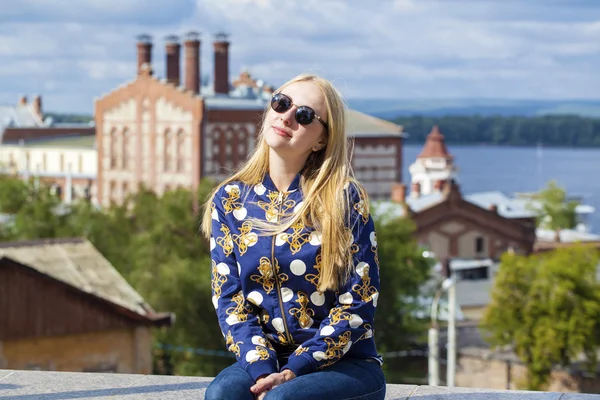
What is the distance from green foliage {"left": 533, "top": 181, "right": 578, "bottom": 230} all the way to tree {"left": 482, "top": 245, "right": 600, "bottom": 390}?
53.8 metres

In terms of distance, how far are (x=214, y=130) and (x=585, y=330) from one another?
1531 inches

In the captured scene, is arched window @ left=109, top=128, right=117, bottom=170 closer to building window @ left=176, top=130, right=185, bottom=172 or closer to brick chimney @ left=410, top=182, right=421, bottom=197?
building window @ left=176, top=130, right=185, bottom=172

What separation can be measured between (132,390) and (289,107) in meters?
2.13

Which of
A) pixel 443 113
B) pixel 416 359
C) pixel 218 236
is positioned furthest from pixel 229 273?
pixel 443 113

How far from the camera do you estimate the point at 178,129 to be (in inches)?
3132

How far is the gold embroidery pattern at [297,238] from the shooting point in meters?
6.17

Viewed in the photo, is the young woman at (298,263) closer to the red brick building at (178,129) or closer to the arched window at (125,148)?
the red brick building at (178,129)

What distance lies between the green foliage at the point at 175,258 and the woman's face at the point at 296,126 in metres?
36.3

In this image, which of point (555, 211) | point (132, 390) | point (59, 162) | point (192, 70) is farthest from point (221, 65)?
point (132, 390)

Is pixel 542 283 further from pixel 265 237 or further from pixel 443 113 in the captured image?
pixel 443 113

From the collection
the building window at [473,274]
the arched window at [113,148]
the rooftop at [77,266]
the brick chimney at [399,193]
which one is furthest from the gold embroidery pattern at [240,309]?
the arched window at [113,148]

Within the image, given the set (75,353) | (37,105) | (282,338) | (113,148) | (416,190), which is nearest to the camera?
(282,338)

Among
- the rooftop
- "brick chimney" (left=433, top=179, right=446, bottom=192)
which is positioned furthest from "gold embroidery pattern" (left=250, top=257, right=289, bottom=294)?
"brick chimney" (left=433, top=179, right=446, bottom=192)

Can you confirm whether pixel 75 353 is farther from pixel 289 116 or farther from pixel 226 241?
Result: pixel 289 116
